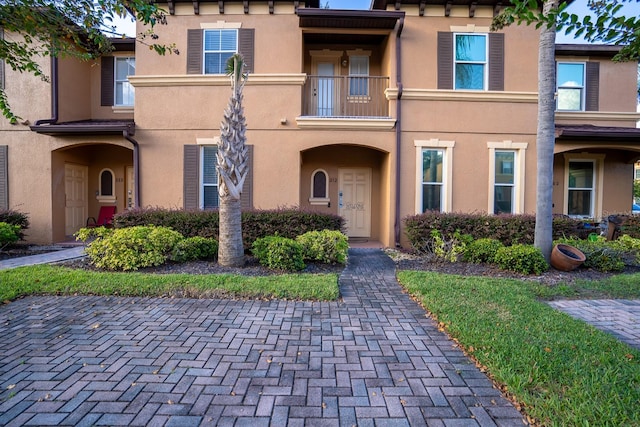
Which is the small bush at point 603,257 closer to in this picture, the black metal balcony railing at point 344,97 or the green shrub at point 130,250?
the black metal balcony railing at point 344,97

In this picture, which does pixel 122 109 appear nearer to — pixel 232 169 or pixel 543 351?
pixel 232 169

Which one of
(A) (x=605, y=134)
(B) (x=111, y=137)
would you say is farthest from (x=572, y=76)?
(B) (x=111, y=137)

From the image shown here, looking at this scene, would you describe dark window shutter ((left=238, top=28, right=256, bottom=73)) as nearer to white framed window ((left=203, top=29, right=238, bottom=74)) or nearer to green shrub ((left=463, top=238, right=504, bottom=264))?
white framed window ((left=203, top=29, right=238, bottom=74))

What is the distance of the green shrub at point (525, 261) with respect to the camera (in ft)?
20.7

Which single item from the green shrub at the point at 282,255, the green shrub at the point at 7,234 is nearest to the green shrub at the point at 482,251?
the green shrub at the point at 282,255

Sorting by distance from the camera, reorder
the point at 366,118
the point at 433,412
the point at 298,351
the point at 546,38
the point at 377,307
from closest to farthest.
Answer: the point at 433,412, the point at 298,351, the point at 377,307, the point at 546,38, the point at 366,118

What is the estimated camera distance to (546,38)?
639cm

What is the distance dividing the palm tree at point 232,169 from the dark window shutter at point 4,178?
25.2ft

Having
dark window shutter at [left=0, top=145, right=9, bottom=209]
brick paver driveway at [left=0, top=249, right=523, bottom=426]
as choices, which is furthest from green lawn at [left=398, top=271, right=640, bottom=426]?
dark window shutter at [left=0, top=145, right=9, bottom=209]

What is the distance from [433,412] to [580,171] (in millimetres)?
11818

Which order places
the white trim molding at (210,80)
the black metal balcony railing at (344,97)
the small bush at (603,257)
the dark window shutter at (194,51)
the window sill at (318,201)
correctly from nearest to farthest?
1. the small bush at (603,257)
2. the white trim molding at (210,80)
3. the dark window shutter at (194,51)
4. the black metal balcony railing at (344,97)
5. the window sill at (318,201)

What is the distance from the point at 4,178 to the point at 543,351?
519 inches

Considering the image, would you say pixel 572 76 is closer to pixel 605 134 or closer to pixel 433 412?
pixel 605 134

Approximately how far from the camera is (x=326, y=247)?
6.89 metres
